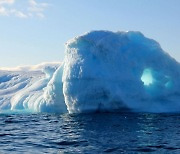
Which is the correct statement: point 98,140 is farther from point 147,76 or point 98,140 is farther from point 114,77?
point 147,76

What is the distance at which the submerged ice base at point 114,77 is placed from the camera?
95.8ft

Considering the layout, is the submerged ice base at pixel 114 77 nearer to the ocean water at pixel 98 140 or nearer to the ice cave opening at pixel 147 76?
the ice cave opening at pixel 147 76

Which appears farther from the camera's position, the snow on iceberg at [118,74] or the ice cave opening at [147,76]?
the ice cave opening at [147,76]

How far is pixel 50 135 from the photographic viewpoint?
16.1 metres

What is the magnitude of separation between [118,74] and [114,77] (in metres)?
0.45

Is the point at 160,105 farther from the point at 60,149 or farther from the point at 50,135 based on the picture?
the point at 60,149

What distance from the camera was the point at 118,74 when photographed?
29.6 meters

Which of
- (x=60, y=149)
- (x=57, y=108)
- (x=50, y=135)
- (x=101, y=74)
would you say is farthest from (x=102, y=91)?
(x=60, y=149)

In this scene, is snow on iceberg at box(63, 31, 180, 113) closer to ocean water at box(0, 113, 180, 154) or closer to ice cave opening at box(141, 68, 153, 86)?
ice cave opening at box(141, 68, 153, 86)

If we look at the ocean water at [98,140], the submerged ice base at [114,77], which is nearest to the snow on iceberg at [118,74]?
the submerged ice base at [114,77]

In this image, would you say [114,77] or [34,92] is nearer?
[114,77]

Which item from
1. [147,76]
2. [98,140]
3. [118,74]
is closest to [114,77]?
[118,74]

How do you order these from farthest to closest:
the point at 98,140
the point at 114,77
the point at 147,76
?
the point at 147,76, the point at 114,77, the point at 98,140

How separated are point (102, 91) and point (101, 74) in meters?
1.37
